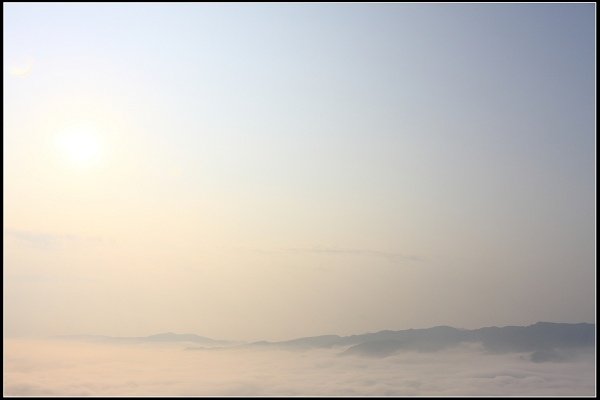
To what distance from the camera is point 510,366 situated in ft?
421

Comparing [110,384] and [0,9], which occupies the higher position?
[0,9]

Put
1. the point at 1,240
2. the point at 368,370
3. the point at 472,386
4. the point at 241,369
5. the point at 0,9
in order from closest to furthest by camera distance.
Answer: the point at 0,9 < the point at 1,240 < the point at 472,386 < the point at 241,369 < the point at 368,370

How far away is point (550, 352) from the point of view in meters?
151

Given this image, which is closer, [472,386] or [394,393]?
[394,393]

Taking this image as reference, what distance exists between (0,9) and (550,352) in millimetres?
148110

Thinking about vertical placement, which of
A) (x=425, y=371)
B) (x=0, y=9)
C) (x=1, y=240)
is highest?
(x=0, y=9)

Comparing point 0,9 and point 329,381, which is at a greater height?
point 0,9

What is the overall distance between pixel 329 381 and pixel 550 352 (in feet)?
258

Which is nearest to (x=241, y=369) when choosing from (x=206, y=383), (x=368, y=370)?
(x=206, y=383)

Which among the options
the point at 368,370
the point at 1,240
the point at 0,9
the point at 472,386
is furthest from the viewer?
the point at 368,370

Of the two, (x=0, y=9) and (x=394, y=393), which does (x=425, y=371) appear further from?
(x=0, y=9)

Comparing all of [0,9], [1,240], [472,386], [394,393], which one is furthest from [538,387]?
[0,9]

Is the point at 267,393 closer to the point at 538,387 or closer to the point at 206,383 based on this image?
the point at 206,383

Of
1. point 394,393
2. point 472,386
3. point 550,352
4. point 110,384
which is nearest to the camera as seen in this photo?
point 110,384
